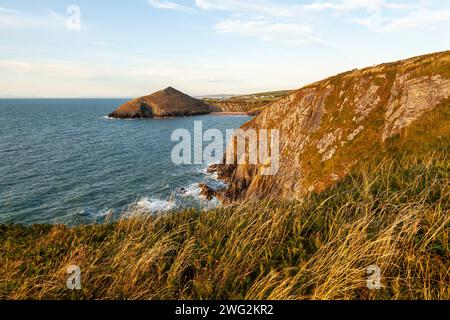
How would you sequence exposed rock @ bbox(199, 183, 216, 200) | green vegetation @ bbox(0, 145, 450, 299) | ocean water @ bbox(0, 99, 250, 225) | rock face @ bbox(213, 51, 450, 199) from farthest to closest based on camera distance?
exposed rock @ bbox(199, 183, 216, 200), ocean water @ bbox(0, 99, 250, 225), rock face @ bbox(213, 51, 450, 199), green vegetation @ bbox(0, 145, 450, 299)

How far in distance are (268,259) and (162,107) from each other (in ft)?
561

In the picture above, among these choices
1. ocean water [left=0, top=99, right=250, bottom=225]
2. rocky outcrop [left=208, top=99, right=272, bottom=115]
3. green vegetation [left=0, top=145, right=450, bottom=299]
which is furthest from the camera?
rocky outcrop [left=208, top=99, right=272, bottom=115]

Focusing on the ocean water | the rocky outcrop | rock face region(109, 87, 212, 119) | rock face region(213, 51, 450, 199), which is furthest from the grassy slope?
the rocky outcrop

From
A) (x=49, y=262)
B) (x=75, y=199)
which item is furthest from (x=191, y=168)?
(x=49, y=262)

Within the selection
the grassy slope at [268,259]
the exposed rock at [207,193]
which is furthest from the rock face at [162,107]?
the grassy slope at [268,259]

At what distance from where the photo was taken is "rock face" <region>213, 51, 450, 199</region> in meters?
27.2

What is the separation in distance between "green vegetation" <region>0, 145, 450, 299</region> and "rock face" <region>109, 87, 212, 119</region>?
162 m

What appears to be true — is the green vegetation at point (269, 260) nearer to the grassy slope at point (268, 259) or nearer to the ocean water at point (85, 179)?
→ the grassy slope at point (268, 259)

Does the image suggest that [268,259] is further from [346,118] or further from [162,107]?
[162,107]

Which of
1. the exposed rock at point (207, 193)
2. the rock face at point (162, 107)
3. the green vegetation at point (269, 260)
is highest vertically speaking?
the rock face at point (162, 107)

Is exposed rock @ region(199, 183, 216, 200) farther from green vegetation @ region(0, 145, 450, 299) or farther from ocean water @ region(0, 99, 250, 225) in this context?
green vegetation @ region(0, 145, 450, 299)

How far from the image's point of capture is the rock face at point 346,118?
27.2 metres

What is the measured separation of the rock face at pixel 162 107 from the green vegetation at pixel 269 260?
162m
